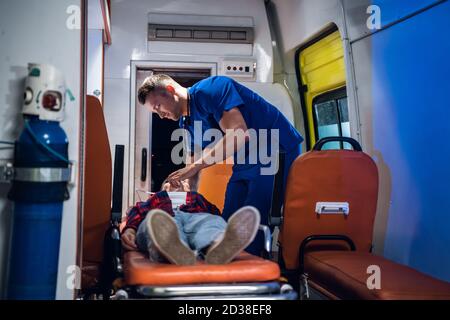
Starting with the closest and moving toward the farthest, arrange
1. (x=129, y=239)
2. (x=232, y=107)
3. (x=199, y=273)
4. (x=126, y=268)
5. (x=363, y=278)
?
(x=199, y=273) → (x=126, y=268) → (x=363, y=278) → (x=129, y=239) → (x=232, y=107)

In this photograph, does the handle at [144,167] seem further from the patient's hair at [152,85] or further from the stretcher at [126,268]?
the stretcher at [126,268]

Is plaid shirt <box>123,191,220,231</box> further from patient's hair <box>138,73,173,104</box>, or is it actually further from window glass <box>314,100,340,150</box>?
window glass <box>314,100,340,150</box>

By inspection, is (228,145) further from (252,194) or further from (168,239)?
(168,239)

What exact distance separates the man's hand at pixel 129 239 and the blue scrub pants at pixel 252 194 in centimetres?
82

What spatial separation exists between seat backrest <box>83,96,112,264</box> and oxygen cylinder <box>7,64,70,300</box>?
48 cm

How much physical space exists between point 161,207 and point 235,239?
71 cm

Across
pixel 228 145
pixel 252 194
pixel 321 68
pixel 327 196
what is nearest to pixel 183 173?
pixel 228 145

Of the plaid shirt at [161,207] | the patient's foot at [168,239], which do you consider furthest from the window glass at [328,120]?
the patient's foot at [168,239]

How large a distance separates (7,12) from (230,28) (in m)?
3.24

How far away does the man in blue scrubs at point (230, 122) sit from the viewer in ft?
7.82

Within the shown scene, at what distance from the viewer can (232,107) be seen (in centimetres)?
236

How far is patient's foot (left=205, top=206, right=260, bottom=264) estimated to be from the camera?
4.89ft
